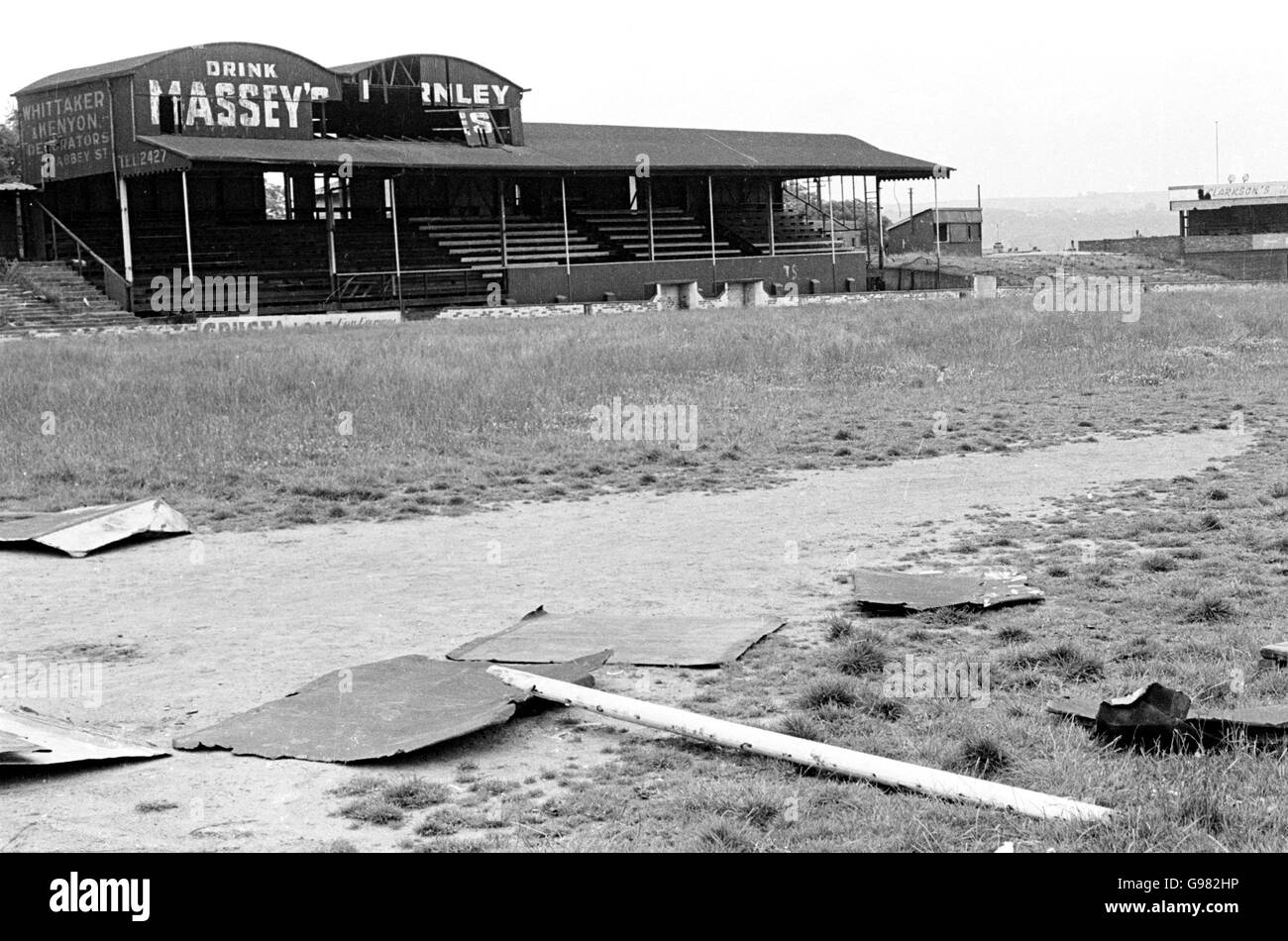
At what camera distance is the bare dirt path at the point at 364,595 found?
5.63m

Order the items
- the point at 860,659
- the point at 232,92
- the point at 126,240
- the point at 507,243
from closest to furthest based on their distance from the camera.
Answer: the point at 860,659, the point at 126,240, the point at 232,92, the point at 507,243

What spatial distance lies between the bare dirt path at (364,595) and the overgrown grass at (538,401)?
1.24 meters

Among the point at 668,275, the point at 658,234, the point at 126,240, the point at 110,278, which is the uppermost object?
the point at 658,234

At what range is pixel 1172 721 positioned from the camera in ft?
18.6

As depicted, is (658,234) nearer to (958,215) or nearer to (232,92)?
(232,92)

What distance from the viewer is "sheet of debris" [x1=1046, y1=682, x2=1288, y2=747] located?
223 inches

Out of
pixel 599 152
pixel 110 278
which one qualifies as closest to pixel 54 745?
pixel 110 278

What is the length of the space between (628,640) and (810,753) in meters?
2.41

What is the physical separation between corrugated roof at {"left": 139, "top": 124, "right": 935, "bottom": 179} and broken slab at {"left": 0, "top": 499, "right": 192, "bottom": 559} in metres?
29.3

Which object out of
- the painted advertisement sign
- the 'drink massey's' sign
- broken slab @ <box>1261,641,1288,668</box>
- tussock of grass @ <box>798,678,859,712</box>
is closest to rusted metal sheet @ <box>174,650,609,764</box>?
tussock of grass @ <box>798,678,859,712</box>

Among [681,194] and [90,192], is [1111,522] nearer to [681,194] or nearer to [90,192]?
[90,192]

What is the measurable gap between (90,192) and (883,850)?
45.2 meters

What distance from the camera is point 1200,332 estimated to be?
28906 millimetres

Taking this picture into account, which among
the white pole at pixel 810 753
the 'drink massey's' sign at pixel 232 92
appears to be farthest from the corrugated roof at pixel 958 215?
the white pole at pixel 810 753
